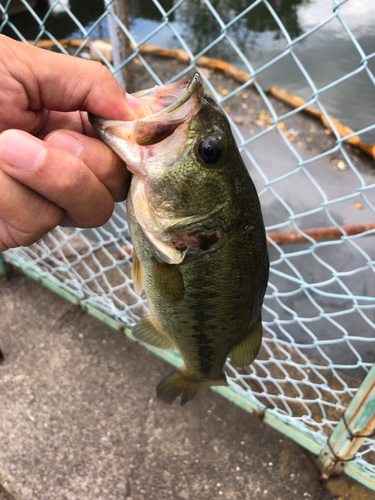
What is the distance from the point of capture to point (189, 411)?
7.13ft

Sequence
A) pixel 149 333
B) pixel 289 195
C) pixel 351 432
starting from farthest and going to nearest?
pixel 289 195
pixel 351 432
pixel 149 333

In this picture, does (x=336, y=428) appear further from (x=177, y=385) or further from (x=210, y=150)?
(x=210, y=150)

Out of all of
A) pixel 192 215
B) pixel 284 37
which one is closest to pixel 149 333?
pixel 192 215

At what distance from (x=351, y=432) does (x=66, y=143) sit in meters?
1.72

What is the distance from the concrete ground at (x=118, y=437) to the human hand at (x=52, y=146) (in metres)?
1.56

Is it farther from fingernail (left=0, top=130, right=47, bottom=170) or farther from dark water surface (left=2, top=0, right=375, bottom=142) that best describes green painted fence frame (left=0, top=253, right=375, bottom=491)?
dark water surface (left=2, top=0, right=375, bottom=142)

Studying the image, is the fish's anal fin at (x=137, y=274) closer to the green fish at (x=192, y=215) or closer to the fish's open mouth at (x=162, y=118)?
the green fish at (x=192, y=215)

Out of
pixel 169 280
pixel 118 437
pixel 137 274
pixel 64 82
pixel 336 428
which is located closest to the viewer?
pixel 64 82

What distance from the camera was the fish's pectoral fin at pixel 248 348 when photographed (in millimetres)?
1287

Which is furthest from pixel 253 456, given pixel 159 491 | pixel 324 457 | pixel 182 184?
pixel 182 184

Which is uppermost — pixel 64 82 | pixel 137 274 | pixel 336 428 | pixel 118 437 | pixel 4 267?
pixel 64 82

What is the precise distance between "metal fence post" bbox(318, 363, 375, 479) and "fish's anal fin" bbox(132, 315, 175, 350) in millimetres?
847

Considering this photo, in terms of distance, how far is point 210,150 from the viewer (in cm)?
91

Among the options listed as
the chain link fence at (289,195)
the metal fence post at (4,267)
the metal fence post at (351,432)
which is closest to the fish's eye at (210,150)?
the chain link fence at (289,195)
